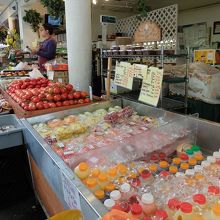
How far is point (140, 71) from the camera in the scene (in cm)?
219

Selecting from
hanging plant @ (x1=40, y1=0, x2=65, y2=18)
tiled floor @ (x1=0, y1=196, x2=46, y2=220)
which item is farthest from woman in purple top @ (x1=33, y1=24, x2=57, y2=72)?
tiled floor @ (x1=0, y1=196, x2=46, y2=220)

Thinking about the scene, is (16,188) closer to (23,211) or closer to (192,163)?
(23,211)

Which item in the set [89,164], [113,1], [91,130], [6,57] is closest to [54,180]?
[89,164]

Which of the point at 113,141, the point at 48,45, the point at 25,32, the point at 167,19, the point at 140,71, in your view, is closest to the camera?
the point at 113,141

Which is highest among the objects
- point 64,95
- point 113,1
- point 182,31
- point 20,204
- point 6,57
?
point 113,1

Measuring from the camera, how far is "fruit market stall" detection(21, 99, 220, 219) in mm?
1142

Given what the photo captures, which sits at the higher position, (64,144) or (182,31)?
(182,31)

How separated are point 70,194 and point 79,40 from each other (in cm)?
245

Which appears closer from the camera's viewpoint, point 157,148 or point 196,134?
point 157,148

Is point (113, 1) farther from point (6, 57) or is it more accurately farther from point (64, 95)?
point (64, 95)

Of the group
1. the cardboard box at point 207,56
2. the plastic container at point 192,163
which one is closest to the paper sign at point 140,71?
the plastic container at point 192,163

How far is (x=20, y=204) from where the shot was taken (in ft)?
8.00

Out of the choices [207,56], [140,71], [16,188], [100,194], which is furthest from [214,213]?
[207,56]

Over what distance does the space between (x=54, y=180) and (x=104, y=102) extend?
132 cm
